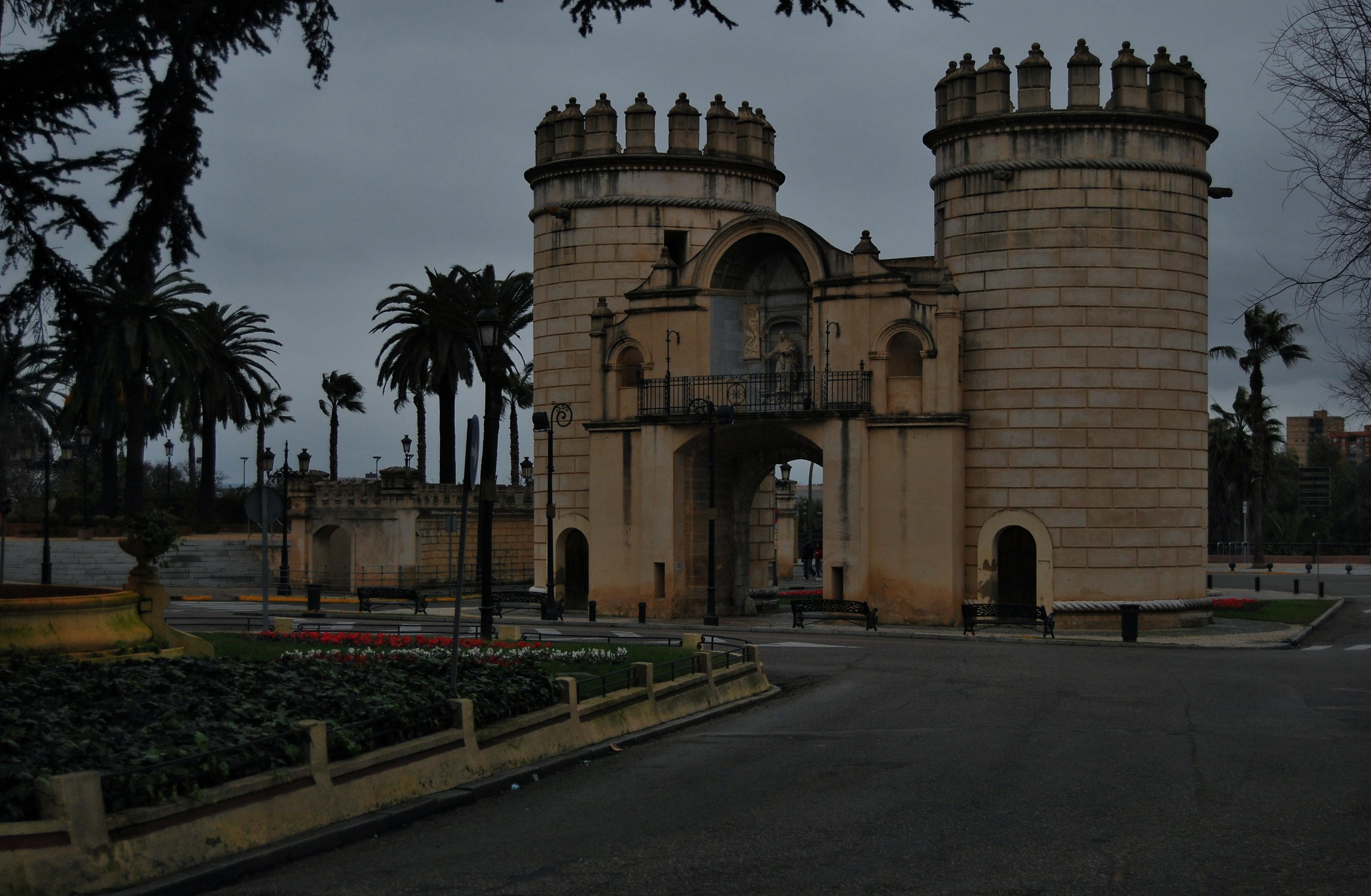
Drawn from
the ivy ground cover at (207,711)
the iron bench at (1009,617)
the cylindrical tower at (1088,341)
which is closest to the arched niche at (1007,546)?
the cylindrical tower at (1088,341)

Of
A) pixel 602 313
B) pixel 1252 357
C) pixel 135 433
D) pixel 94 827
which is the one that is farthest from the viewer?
pixel 1252 357

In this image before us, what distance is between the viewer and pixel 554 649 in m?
22.0

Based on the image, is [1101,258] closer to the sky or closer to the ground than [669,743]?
closer to the sky

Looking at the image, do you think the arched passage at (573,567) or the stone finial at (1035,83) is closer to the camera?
the stone finial at (1035,83)

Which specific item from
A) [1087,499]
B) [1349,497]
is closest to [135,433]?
[1087,499]

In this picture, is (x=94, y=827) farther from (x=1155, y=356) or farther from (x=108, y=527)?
(x=108, y=527)

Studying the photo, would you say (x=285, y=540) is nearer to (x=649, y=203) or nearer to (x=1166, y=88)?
(x=649, y=203)

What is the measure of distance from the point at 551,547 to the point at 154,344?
16.9 m

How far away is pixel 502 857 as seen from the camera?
423 inches

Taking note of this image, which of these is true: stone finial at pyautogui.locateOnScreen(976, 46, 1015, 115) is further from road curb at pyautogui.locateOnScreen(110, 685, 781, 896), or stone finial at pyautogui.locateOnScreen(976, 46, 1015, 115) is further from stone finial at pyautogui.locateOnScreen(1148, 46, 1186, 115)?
road curb at pyautogui.locateOnScreen(110, 685, 781, 896)

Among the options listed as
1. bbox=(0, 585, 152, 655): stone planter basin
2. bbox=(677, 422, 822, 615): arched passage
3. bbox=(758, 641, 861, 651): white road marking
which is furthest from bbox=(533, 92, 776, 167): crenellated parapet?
bbox=(0, 585, 152, 655): stone planter basin

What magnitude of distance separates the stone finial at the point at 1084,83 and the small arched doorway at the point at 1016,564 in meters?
10.1

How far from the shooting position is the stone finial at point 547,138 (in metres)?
41.2

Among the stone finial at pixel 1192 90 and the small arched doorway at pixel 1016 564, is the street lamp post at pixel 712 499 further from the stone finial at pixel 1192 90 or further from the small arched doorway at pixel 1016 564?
the stone finial at pixel 1192 90
